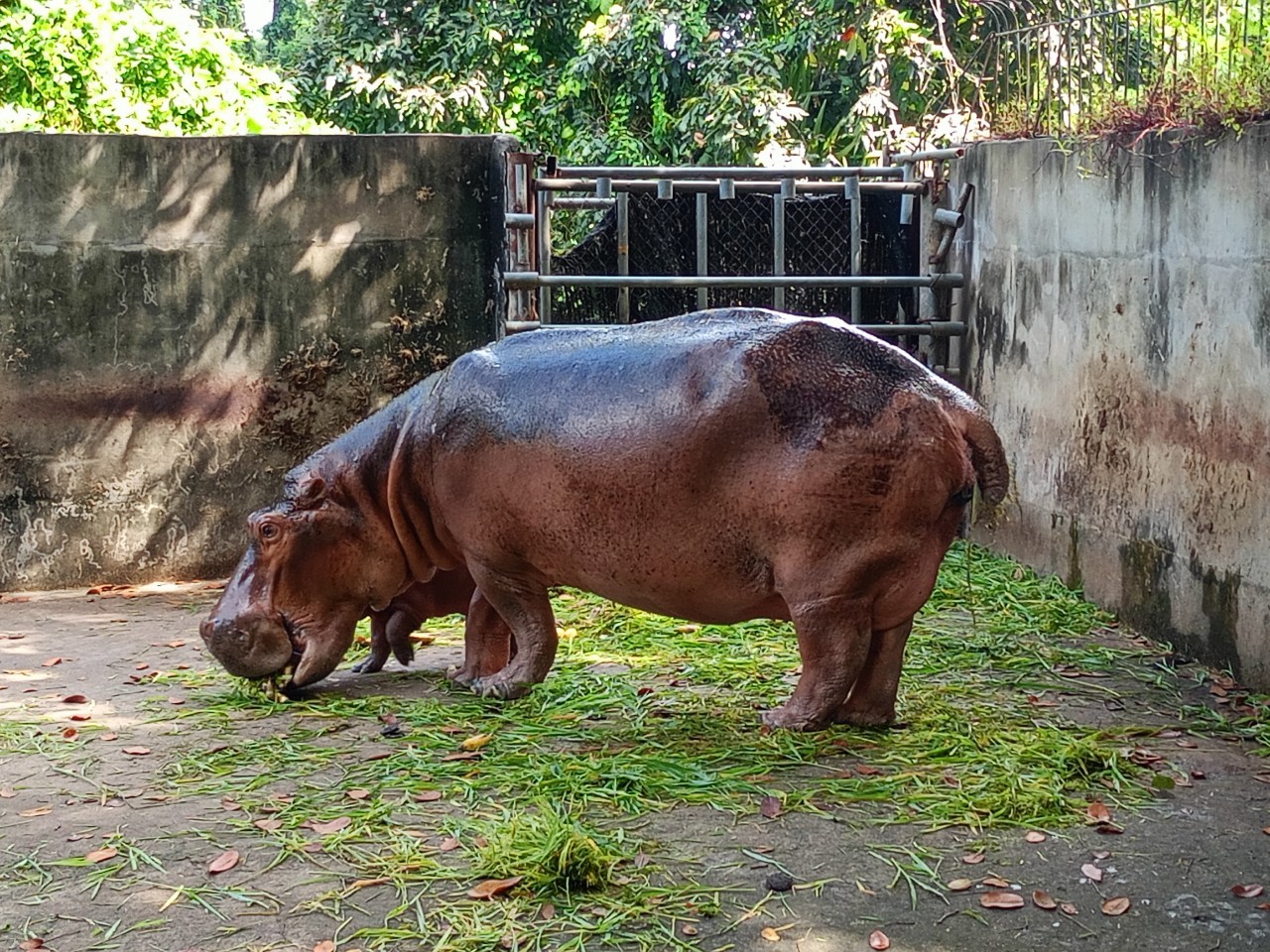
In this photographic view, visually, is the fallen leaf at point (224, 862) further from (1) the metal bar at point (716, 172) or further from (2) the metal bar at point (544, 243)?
(1) the metal bar at point (716, 172)

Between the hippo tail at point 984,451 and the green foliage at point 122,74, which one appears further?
the green foliage at point 122,74

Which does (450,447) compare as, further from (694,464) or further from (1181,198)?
(1181,198)

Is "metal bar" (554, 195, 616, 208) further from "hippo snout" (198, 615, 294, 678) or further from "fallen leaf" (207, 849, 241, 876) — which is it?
"fallen leaf" (207, 849, 241, 876)

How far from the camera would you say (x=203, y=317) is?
27.2 ft

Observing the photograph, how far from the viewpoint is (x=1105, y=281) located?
745cm

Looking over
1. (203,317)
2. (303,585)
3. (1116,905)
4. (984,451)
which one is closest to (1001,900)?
(1116,905)

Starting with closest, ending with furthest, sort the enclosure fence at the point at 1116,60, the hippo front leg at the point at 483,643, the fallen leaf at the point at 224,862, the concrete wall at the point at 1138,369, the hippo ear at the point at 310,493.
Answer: the fallen leaf at the point at 224,862 → the hippo ear at the point at 310,493 → the hippo front leg at the point at 483,643 → the concrete wall at the point at 1138,369 → the enclosure fence at the point at 1116,60

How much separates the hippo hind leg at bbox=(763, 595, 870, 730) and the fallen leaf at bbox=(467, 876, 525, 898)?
1.38 m

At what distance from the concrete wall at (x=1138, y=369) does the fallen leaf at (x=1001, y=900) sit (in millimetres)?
2514

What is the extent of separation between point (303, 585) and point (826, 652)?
2016 millimetres

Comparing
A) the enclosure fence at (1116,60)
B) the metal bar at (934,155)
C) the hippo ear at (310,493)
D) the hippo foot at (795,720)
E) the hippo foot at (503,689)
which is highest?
the enclosure fence at (1116,60)

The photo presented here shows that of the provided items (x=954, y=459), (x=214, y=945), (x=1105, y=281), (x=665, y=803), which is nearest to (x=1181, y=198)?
(x=1105, y=281)

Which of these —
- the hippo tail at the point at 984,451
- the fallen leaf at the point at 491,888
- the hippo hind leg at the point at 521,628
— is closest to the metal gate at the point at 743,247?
the hippo hind leg at the point at 521,628

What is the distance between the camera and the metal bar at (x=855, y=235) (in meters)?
8.89
